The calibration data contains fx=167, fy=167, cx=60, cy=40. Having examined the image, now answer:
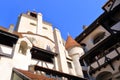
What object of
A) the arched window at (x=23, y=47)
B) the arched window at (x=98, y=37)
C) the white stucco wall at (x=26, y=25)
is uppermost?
the white stucco wall at (x=26, y=25)

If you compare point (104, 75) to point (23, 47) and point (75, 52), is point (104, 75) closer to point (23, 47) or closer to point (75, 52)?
point (75, 52)

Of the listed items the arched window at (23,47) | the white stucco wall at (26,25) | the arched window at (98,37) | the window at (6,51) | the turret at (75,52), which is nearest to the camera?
the window at (6,51)

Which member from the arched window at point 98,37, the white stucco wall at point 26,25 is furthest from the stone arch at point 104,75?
the white stucco wall at point 26,25

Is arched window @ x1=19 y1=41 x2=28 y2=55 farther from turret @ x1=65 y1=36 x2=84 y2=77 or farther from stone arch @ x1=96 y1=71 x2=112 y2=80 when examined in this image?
stone arch @ x1=96 y1=71 x2=112 y2=80

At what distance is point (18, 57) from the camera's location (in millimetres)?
14117

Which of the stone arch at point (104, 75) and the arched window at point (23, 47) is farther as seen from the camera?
the arched window at point (23, 47)

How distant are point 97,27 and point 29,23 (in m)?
14.5

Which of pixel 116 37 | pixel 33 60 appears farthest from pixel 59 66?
pixel 116 37

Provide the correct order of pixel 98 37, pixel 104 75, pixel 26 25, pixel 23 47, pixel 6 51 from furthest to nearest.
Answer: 1. pixel 26 25
2. pixel 98 37
3. pixel 23 47
4. pixel 104 75
5. pixel 6 51

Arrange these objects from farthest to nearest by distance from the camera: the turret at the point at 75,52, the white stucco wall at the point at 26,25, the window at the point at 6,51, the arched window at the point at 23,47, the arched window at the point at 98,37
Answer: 1. the white stucco wall at the point at 26,25
2. the turret at the point at 75,52
3. the arched window at the point at 98,37
4. the arched window at the point at 23,47
5. the window at the point at 6,51

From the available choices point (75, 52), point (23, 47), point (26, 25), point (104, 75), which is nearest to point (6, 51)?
point (23, 47)

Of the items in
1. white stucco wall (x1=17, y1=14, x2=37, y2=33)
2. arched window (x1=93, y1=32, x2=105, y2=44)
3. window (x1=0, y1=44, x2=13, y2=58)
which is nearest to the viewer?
window (x1=0, y1=44, x2=13, y2=58)

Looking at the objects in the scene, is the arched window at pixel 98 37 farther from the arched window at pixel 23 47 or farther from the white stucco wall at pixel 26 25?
the white stucco wall at pixel 26 25

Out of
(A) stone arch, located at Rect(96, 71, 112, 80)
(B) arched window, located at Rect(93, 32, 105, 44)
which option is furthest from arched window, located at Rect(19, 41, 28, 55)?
(B) arched window, located at Rect(93, 32, 105, 44)
